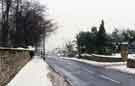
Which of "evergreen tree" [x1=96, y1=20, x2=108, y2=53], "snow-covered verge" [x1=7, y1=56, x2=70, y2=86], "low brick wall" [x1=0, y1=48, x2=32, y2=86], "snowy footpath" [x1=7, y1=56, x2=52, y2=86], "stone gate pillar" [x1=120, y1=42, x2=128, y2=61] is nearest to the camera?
"low brick wall" [x1=0, y1=48, x2=32, y2=86]

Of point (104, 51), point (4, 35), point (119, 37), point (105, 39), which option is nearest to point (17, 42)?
point (4, 35)

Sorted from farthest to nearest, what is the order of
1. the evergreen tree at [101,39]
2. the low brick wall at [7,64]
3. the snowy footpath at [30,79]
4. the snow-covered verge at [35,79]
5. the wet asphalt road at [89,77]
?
the evergreen tree at [101,39], the wet asphalt road at [89,77], the snow-covered verge at [35,79], the snowy footpath at [30,79], the low brick wall at [7,64]

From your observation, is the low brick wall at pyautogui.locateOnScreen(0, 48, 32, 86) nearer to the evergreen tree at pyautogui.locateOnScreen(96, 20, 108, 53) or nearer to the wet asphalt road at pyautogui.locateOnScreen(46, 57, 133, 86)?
the wet asphalt road at pyautogui.locateOnScreen(46, 57, 133, 86)

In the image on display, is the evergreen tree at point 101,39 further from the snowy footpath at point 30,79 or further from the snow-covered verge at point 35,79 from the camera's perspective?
the snow-covered verge at point 35,79

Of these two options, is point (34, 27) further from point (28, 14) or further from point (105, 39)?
point (105, 39)

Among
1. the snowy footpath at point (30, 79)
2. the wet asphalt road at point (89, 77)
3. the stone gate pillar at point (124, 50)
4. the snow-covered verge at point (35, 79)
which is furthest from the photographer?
the stone gate pillar at point (124, 50)

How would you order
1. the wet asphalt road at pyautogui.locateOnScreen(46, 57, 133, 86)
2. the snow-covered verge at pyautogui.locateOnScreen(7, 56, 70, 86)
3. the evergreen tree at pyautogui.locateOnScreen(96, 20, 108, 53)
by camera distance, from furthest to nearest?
the evergreen tree at pyautogui.locateOnScreen(96, 20, 108, 53)
the wet asphalt road at pyautogui.locateOnScreen(46, 57, 133, 86)
the snow-covered verge at pyautogui.locateOnScreen(7, 56, 70, 86)

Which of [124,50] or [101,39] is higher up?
[101,39]

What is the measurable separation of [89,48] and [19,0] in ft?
130

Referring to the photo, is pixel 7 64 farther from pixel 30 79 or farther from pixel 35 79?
A: pixel 35 79

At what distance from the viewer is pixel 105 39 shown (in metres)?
78.6

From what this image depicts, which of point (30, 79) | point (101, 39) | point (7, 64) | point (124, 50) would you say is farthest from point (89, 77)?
point (101, 39)

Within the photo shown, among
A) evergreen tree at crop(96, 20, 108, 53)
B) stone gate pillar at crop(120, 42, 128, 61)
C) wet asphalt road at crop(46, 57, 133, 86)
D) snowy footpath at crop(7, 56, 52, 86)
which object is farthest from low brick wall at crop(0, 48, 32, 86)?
evergreen tree at crop(96, 20, 108, 53)

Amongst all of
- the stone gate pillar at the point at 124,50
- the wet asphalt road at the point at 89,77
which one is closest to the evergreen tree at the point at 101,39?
the stone gate pillar at the point at 124,50
